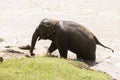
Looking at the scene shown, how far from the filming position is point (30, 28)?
66.4 ft

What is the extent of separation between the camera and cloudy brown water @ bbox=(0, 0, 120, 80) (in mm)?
16938

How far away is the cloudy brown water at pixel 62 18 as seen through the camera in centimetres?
1694

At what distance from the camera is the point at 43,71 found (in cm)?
1137

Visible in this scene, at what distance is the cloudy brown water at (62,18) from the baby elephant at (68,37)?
564 mm

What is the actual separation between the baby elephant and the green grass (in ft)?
5.75

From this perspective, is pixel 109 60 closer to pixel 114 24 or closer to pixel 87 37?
pixel 87 37

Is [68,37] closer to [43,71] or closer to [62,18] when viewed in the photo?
[43,71]

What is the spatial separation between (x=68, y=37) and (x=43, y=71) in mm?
2944

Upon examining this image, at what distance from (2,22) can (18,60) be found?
9.14m

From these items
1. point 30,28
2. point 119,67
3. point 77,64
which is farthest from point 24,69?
point 30,28

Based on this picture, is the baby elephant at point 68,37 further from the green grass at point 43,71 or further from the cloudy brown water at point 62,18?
the green grass at point 43,71

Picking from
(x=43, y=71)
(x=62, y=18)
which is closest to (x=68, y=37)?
(x=43, y=71)

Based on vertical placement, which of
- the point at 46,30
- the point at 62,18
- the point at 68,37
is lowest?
the point at 62,18

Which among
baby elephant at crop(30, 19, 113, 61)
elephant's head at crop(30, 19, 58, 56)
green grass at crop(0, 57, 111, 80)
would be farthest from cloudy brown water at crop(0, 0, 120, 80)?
green grass at crop(0, 57, 111, 80)
